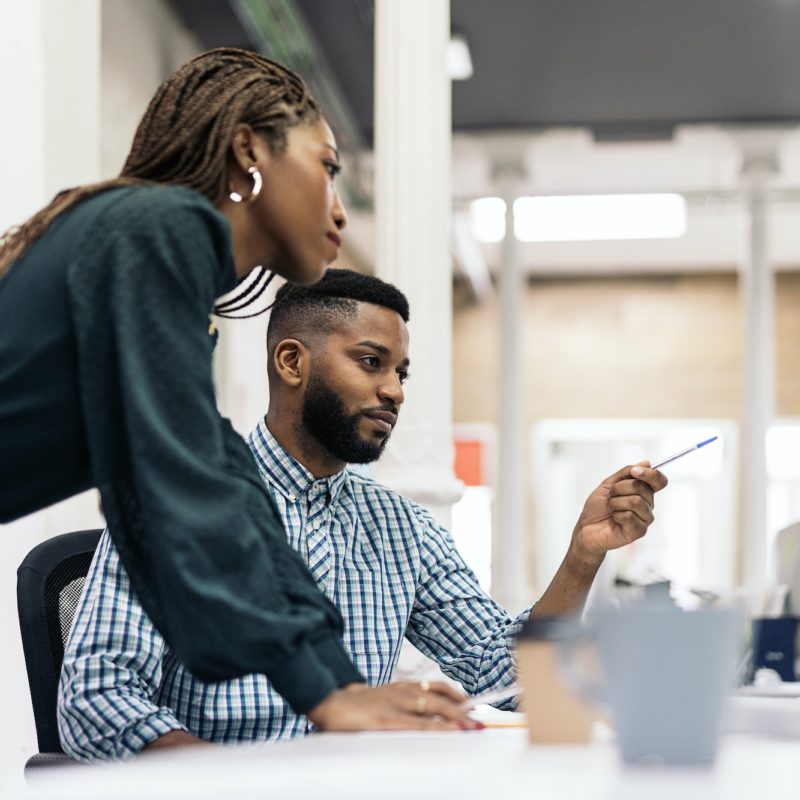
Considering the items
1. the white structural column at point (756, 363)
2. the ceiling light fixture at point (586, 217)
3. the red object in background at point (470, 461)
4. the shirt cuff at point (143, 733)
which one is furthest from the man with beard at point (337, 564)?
the red object in background at point (470, 461)

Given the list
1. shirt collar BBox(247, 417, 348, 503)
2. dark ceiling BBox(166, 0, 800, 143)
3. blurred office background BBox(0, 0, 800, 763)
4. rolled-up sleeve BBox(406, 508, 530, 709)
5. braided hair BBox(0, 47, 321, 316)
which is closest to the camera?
braided hair BBox(0, 47, 321, 316)

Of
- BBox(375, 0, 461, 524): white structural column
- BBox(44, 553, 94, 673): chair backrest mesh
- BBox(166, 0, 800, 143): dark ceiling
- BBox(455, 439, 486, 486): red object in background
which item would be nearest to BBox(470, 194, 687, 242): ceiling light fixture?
BBox(166, 0, 800, 143): dark ceiling

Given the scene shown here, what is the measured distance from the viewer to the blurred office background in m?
3.33

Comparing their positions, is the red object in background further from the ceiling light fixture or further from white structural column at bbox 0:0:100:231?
white structural column at bbox 0:0:100:231

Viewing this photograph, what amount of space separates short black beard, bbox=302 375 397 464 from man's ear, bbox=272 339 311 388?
0.04 metres

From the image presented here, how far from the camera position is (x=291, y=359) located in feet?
6.54

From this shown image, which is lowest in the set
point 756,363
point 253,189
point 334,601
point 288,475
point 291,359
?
point 334,601

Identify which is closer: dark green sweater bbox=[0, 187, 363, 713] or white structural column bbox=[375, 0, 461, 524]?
dark green sweater bbox=[0, 187, 363, 713]

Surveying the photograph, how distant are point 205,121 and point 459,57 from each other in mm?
5590

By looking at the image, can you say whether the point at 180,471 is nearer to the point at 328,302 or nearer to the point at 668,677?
the point at 668,677

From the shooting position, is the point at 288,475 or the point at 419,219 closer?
the point at 288,475

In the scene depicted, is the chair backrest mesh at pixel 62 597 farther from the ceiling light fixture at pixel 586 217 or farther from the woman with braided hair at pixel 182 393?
the ceiling light fixture at pixel 586 217

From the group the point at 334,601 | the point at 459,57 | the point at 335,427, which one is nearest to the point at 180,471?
the point at 334,601

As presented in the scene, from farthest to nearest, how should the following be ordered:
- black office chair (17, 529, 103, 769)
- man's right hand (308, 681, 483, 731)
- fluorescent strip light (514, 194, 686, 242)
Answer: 1. fluorescent strip light (514, 194, 686, 242)
2. black office chair (17, 529, 103, 769)
3. man's right hand (308, 681, 483, 731)
